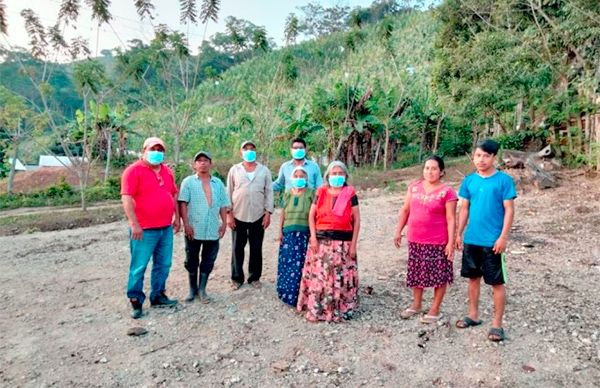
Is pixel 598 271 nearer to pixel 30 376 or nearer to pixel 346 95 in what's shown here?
pixel 30 376

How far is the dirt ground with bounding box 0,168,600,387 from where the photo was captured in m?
3.09

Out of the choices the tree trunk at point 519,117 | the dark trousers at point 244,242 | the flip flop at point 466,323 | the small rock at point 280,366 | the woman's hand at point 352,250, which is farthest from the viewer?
the tree trunk at point 519,117

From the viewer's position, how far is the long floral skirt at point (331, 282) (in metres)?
3.90

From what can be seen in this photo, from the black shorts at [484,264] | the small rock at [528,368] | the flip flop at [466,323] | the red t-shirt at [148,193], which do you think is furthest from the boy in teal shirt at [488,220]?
the red t-shirt at [148,193]

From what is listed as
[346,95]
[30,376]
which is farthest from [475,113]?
[30,376]

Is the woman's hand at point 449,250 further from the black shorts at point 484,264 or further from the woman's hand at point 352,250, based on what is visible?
the woman's hand at point 352,250

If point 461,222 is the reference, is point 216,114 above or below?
above

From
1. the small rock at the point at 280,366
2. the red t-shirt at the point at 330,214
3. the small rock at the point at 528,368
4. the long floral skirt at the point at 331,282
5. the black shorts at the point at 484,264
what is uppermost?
the red t-shirt at the point at 330,214

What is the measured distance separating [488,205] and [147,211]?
2770mm

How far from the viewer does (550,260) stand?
5.62 m

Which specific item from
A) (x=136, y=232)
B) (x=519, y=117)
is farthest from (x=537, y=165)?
(x=136, y=232)

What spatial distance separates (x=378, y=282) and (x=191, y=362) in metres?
2.38

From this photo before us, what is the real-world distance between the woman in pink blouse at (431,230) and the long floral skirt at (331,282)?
0.49 m

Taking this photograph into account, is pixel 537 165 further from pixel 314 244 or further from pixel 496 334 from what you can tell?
pixel 314 244
